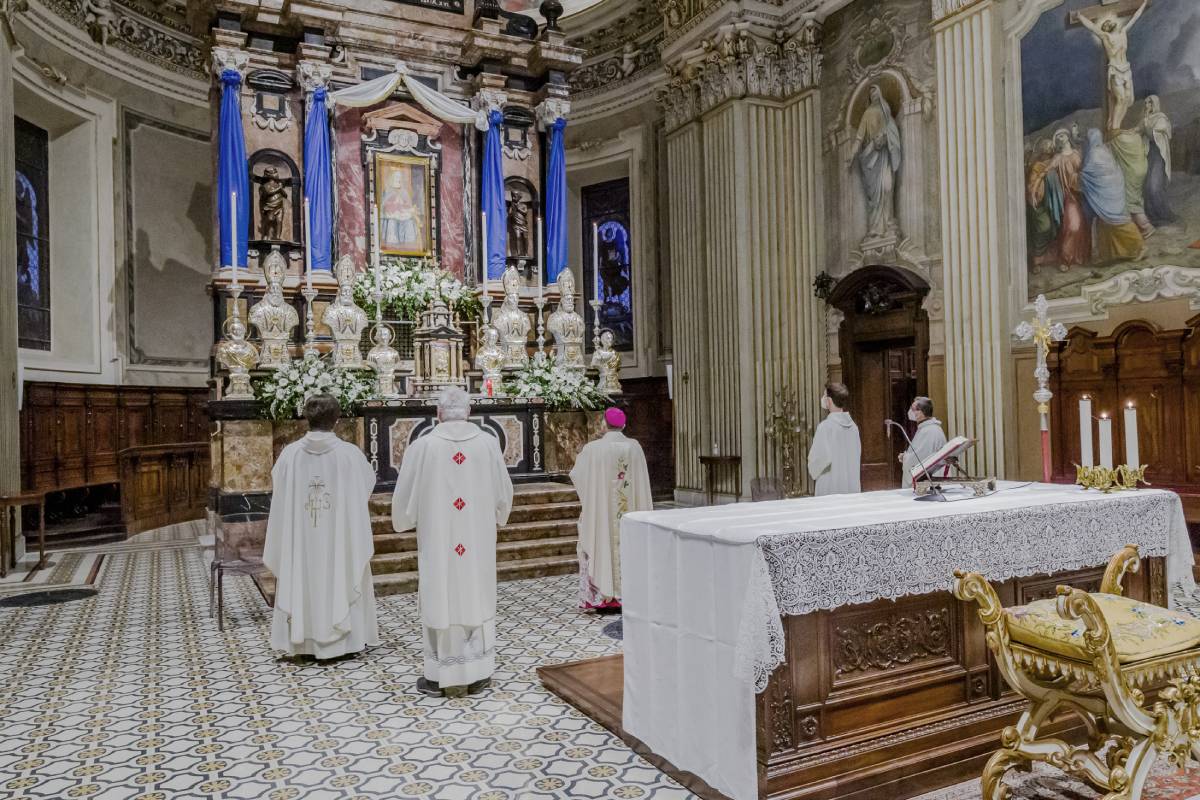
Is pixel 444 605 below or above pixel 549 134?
below

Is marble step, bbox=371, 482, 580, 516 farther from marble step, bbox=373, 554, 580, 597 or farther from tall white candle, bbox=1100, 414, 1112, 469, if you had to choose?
tall white candle, bbox=1100, 414, 1112, 469

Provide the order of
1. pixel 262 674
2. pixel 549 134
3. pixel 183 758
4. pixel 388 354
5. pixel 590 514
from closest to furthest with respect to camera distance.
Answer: pixel 183 758 → pixel 262 674 → pixel 590 514 → pixel 388 354 → pixel 549 134

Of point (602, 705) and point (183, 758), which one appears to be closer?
point (183, 758)

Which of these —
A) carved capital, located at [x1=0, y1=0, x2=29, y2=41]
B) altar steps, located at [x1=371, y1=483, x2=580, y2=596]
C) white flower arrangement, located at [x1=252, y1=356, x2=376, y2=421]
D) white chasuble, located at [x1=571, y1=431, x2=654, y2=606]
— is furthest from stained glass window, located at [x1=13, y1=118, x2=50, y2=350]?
white chasuble, located at [x1=571, y1=431, x2=654, y2=606]

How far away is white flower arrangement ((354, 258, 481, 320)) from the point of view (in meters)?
10.3

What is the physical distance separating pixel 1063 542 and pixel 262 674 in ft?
14.9

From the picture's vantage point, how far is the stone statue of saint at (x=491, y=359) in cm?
969

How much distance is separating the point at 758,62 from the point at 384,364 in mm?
7157

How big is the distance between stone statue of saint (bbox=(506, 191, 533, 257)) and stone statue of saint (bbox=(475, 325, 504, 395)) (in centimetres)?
243

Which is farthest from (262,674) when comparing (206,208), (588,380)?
(206,208)

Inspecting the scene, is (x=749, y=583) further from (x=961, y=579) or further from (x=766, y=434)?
(x=766, y=434)

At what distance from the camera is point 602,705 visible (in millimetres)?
4469

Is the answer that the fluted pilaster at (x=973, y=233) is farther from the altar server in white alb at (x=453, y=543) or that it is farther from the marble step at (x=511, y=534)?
the altar server in white alb at (x=453, y=543)

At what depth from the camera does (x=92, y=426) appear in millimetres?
11891
